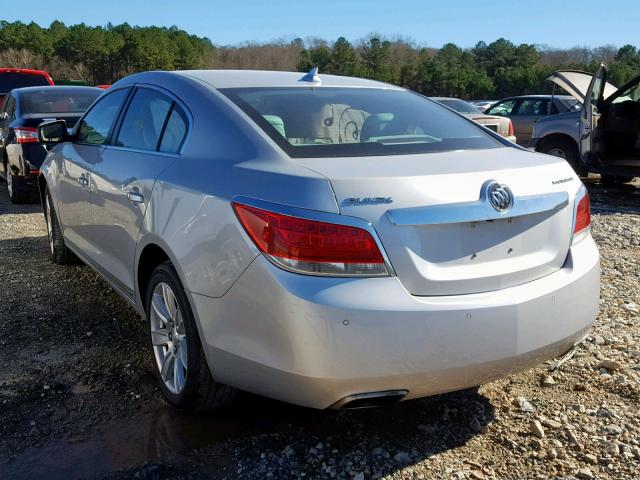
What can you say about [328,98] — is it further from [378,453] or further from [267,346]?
[378,453]

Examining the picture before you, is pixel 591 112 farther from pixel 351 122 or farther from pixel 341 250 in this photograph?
pixel 341 250

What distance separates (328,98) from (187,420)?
169 cm

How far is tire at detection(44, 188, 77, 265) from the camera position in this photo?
538 cm

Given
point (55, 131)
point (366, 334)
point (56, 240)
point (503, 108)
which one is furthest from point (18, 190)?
point (503, 108)

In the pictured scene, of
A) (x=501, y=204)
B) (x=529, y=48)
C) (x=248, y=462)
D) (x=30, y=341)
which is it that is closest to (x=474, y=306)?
(x=501, y=204)

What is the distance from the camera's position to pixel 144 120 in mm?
3652

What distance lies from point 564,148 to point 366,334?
9.92 metres

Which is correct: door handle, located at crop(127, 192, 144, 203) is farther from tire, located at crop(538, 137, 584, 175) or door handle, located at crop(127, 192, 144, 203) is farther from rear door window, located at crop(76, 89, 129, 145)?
tire, located at crop(538, 137, 584, 175)

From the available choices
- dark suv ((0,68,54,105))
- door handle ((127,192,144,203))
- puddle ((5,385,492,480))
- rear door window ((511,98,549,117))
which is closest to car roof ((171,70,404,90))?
door handle ((127,192,144,203))

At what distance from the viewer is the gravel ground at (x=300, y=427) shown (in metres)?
2.69

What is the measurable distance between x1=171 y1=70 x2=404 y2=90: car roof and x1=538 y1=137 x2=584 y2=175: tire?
812 cm

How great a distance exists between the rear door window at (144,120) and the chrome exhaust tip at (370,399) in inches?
66.1

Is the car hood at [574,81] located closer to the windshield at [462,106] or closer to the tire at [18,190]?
the windshield at [462,106]

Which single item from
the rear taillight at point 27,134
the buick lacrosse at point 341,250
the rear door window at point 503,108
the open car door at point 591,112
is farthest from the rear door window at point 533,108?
the buick lacrosse at point 341,250
